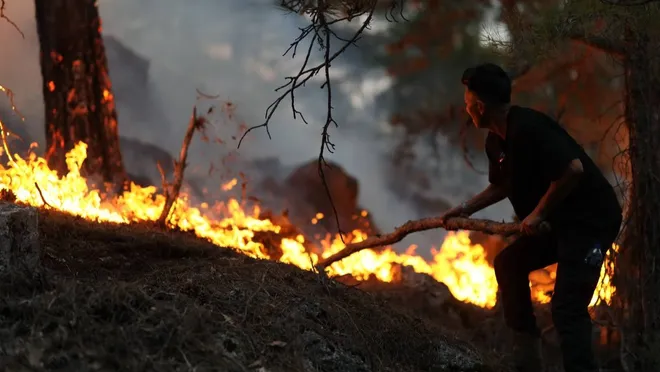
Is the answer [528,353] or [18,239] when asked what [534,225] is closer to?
[528,353]

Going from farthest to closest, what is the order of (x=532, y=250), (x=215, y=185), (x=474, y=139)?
(x=215, y=185), (x=474, y=139), (x=532, y=250)

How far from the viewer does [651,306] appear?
16.8 ft

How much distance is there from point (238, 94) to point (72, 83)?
415cm

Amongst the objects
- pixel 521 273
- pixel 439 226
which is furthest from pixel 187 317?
pixel 439 226

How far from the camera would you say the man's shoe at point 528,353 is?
4055mm

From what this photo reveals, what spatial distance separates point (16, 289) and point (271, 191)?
807cm

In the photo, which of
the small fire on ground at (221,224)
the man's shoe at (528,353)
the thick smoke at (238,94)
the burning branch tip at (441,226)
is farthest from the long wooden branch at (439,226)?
the thick smoke at (238,94)

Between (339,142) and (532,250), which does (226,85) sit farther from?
(532,250)

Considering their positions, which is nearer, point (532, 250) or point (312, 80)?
point (532, 250)

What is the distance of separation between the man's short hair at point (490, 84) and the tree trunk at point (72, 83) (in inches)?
186

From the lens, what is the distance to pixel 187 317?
2.66 meters

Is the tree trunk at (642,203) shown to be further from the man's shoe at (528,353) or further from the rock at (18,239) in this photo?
the rock at (18,239)

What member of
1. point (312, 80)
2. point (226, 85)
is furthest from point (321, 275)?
point (312, 80)

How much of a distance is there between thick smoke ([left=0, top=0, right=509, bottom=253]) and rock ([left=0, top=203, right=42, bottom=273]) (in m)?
7.21
